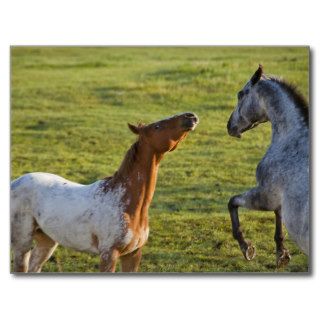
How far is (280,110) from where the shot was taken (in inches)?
257

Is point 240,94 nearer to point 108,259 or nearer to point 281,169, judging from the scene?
point 281,169

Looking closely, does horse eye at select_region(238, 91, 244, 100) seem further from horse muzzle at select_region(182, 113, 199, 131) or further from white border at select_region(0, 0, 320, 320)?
horse muzzle at select_region(182, 113, 199, 131)

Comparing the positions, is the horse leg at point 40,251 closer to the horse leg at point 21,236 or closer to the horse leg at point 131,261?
the horse leg at point 21,236

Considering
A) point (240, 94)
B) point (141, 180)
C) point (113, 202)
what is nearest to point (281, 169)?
point (240, 94)

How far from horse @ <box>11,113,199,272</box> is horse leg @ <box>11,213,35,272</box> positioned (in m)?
0.10

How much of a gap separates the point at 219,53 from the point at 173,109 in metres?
0.83

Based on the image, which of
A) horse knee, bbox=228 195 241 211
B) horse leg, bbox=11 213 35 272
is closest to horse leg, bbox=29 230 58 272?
horse leg, bbox=11 213 35 272

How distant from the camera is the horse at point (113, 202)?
6215 millimetres

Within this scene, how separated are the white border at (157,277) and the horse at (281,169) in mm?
248

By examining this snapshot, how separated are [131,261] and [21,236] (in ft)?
2.46

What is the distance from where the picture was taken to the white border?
6.60 m
